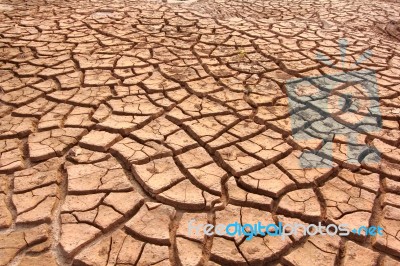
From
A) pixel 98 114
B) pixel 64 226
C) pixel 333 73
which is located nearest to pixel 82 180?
pixel 64 226

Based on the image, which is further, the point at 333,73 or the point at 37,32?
the point at 37,32

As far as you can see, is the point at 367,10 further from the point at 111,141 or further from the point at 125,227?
the point at 125,227

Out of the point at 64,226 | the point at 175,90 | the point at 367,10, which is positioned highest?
the point at 367,10

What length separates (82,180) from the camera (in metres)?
1.92

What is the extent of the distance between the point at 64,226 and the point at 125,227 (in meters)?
0.30

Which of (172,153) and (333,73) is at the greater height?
(333,73)

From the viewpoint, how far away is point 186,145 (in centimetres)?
221

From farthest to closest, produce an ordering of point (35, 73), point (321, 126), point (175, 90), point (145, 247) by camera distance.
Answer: point (35, 73), point (175, 90), point (321, 126), point (145, 247)

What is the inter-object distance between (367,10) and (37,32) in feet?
15.8

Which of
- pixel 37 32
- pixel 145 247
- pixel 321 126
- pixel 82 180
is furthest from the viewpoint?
pixel 37 32

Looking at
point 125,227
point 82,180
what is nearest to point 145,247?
point 125,227

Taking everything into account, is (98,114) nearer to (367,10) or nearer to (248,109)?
(248,109)

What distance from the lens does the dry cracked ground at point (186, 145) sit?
161cm

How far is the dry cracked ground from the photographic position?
161cm
